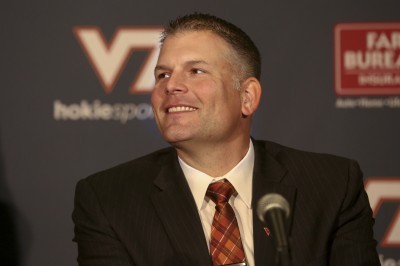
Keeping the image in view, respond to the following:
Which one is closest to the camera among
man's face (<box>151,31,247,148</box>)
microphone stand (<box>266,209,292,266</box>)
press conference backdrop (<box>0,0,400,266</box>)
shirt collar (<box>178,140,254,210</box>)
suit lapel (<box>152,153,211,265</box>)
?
microphone stand (<box>266,209,292,266</box>)

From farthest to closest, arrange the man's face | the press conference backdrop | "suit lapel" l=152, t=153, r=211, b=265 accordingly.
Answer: the press conference backdrop → the man's face → "suit lapel" l=152, t=153, r=211, b=265

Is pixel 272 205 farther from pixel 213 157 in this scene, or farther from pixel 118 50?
pixel 118 50

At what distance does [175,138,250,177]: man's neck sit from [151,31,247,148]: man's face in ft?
0.15

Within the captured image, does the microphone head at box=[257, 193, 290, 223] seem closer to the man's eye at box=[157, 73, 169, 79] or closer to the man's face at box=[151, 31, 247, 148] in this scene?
the man's face at box=[151, 31, 247, 148]

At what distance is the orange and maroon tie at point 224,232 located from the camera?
2.71 metres

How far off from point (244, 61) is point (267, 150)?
0.45 m

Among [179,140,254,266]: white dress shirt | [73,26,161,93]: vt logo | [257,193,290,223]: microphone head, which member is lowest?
[179,140,254,266]: white dress shirt

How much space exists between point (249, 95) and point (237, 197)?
1.53 feet

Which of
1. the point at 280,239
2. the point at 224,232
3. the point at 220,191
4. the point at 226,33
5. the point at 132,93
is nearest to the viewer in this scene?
the point at 280,239

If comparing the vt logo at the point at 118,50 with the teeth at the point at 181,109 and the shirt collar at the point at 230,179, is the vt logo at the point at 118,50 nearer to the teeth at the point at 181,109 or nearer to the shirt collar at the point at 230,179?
the shirt collar at the point at 230,179

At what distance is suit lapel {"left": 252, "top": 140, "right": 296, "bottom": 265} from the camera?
8.86 ft

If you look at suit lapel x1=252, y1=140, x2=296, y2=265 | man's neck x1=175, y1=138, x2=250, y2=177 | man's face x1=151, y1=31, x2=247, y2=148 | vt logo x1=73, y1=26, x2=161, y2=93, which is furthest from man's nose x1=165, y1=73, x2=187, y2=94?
vt logo x1=73, y1=26, x2=161, y2=93

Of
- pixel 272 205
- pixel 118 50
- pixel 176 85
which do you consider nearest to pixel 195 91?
pixel 176 85

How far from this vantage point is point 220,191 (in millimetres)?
2881
